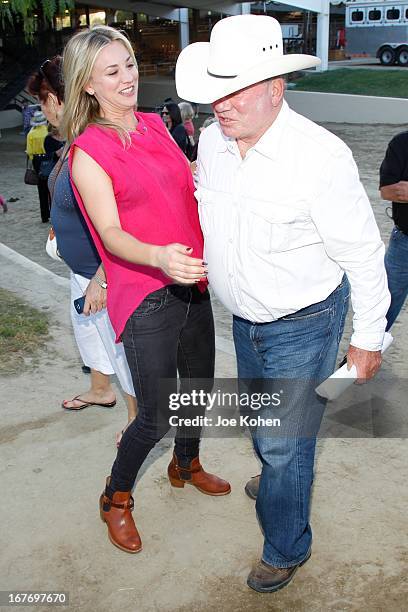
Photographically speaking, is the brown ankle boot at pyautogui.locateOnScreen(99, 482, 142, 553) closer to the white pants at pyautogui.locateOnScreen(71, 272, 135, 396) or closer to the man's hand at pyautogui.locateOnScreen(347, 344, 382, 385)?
the white pants at pyautogui.locateOnScreen(71, 272, 135, 396)

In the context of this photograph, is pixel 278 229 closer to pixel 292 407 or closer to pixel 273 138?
pixel 273 138

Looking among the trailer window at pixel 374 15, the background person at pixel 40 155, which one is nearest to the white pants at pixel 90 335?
the background person at pixel 40 155

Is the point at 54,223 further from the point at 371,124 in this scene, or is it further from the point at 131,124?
the point at 371,124

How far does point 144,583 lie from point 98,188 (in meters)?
1.52

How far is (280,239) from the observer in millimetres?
2258

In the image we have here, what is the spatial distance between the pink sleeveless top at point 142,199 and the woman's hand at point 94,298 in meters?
0.34

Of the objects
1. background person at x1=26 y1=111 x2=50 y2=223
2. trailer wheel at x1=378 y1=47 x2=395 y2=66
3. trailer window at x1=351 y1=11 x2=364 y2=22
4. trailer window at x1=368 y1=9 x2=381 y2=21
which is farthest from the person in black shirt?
trailer window at x1=351 y1=11 x2=364 y2=22

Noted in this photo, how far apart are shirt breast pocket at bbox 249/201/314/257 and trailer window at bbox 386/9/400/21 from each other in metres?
29.2

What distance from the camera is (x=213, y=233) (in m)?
2.42

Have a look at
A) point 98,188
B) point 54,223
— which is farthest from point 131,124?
point 54,223

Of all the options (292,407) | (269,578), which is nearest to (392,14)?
(292,407)

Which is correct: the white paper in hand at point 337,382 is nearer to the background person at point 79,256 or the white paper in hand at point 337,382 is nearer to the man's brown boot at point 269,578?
the man's brown boot at point 269,578

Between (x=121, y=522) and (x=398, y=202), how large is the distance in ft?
7.94

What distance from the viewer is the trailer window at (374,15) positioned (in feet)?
94.7
